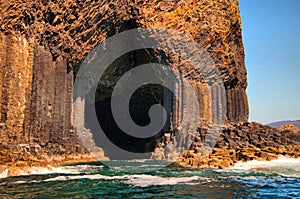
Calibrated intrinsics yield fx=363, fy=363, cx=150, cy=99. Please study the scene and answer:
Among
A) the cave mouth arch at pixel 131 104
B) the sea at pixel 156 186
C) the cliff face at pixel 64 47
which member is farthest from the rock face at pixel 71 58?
the sea at pixel 156 186

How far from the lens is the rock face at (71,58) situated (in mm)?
27891

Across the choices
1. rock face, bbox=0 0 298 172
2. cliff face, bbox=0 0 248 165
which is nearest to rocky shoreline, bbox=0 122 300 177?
rock face, bbox=0 0 298 172

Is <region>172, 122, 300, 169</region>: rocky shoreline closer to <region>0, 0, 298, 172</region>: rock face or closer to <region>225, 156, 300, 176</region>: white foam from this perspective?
<region>0, 0, 298, 172</region>: rock face

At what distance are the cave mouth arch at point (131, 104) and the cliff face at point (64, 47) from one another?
448cm

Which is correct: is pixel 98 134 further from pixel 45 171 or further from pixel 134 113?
pixel 45 171

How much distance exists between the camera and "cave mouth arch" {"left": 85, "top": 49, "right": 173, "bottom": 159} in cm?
4450

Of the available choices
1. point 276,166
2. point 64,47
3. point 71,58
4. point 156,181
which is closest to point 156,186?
point 156,181

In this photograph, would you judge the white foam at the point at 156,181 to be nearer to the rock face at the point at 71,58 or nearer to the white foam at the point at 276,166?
the white foam at the point at 276,166

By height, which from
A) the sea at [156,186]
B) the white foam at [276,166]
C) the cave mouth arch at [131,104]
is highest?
the cave mouth arch at [131,104]

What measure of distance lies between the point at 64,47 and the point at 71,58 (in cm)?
187

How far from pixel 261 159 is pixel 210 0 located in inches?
810

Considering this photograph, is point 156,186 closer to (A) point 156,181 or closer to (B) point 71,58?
(A) point 156,181

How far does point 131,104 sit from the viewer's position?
181 feet

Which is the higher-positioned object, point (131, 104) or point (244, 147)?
point (131, 104)
